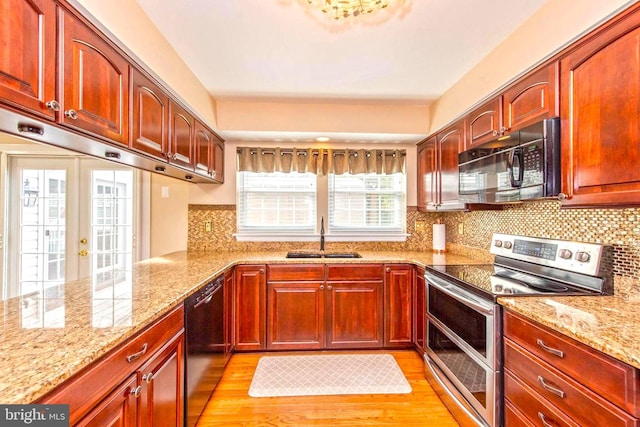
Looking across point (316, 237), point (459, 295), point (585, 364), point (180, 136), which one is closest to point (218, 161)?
point (180, 136)

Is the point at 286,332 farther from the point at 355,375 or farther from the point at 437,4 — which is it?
the point at 437,4

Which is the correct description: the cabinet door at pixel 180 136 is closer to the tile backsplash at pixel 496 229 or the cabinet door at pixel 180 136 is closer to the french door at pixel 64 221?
the tile backsplash at pixel 496 229

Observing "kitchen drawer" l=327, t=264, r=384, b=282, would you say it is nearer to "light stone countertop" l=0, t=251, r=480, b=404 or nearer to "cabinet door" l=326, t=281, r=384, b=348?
"cabinet door" l=326, t=281, r=384, b=348

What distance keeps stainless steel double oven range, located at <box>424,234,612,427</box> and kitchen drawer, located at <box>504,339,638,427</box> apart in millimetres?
118

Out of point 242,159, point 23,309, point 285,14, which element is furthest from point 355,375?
point 285,14

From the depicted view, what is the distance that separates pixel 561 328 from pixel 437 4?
1635mm

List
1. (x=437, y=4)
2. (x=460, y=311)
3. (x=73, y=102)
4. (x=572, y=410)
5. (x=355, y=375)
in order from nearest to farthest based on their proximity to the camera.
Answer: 1. (x=572, y=410)
2. (x=73, y=102)
3. (x=437, y=4)
4. (x=460, y=311)
5. (x=355, y=375)

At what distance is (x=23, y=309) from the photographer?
1289 mm

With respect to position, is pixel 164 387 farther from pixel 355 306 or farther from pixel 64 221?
pixel 64 221

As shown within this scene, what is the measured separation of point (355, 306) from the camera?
2.72 m

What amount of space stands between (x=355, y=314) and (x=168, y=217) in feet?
7.29

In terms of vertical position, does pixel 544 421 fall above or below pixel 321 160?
below

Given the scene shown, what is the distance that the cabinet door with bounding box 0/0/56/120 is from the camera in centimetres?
93

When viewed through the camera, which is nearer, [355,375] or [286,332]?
[355,375]
